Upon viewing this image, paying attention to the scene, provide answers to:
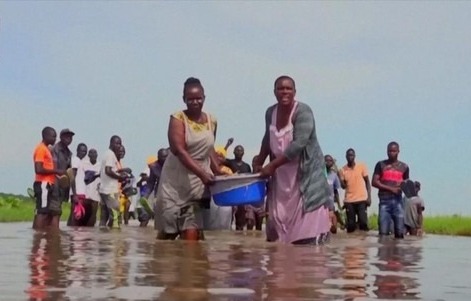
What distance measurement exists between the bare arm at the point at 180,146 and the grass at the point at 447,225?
10.3 metres

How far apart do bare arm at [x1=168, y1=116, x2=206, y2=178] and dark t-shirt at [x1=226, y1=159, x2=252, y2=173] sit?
302 inches

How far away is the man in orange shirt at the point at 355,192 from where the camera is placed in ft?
57.9

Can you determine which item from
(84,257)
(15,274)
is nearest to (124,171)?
(84,257)

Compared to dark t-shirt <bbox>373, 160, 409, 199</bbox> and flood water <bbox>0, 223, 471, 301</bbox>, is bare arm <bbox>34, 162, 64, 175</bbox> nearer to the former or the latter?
dark t-shirt <bbox>373, 160, 409, 199</bbox>

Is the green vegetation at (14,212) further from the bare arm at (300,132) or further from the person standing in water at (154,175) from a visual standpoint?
the bare arm at (300,132)

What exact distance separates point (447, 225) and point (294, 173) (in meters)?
11.4

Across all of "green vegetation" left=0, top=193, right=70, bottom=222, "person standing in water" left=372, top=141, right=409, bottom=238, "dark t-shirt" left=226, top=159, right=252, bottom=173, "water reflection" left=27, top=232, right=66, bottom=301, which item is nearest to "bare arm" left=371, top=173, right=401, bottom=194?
"person standing in water" left=372, top=141, right=409, bottom=238

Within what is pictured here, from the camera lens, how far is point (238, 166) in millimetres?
16625

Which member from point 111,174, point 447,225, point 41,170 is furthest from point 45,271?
point 447,225

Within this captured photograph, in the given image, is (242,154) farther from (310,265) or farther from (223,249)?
(310,265)

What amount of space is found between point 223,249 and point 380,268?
1.94 meters

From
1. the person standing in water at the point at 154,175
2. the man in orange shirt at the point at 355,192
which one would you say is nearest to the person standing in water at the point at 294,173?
the person standing in water at the point at 154,175

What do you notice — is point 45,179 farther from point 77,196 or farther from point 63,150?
point 77,196

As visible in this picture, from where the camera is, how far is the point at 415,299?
4.16 m
